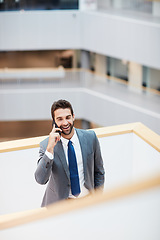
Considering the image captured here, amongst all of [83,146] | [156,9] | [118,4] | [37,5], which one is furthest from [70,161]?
[118,4]

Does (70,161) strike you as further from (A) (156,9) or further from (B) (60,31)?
(B) (60,31)

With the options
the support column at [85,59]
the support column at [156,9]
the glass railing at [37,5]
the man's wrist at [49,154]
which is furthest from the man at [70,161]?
the support column at [85,59]

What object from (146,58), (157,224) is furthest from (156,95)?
(157,224)

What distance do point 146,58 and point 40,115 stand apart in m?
6.21

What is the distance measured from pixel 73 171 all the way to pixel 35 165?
1956 millimetres

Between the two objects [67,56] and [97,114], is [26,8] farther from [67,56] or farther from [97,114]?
[97,114]

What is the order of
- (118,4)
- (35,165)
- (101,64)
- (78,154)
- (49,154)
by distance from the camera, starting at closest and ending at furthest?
1. (49,154)
2. (78,154)
3. (35,165)
4. (118,4)
5. (101,64)

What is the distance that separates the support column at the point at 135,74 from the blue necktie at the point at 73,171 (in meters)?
14.1

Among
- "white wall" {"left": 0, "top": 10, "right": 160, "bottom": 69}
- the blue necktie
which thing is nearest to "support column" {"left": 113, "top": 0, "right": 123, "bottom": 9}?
"white wall" {"left": 0, "top": 10, "right": 160, "bottom": 69}

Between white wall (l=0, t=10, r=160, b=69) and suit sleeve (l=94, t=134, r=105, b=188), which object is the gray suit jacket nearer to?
suit sleeve (l=94, t=134, r=105, b=188)

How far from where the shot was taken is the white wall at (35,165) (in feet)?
18.6

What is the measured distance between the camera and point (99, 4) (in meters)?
20.1

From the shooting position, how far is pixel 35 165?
19.2 ft

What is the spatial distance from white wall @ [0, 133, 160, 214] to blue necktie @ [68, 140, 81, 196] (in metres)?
1.58
